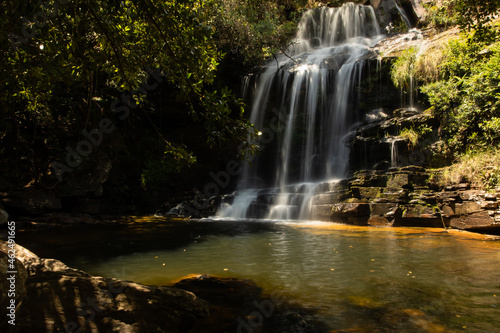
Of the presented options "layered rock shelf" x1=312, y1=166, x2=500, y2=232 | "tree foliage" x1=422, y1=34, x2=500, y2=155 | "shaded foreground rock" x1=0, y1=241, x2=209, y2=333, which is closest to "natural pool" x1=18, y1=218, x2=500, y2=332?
"layered rock shelf" x1=312, y1=166, x2=500, y2=232

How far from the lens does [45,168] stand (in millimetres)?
12852

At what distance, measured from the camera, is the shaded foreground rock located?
2.61 metres

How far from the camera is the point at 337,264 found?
5.84 m

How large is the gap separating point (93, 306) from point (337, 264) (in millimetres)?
4140

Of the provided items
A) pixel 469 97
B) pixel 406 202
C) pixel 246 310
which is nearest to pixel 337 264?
pixel 246 310

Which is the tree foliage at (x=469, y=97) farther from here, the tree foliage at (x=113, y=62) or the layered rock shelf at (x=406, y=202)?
the tree foliage at (x=113, y=62)

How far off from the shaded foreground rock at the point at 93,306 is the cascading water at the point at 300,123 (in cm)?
1049

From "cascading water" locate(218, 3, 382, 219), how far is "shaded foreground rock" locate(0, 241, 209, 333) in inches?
413

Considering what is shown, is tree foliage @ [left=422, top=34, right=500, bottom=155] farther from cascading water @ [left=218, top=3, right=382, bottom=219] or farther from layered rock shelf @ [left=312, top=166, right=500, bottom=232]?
cascading water @ [left=218, top=3, right=382, bottom=219]

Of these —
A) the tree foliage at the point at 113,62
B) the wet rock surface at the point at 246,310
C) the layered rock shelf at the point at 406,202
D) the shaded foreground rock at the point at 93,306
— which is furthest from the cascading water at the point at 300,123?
the shaded foreground rock at the point at 93,306

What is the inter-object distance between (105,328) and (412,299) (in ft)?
11.0

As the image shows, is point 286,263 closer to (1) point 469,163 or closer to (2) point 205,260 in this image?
(2) point 205,260

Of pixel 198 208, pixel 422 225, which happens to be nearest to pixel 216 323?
pixel 422 225

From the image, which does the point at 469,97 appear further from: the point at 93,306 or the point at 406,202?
the point at 93,306
